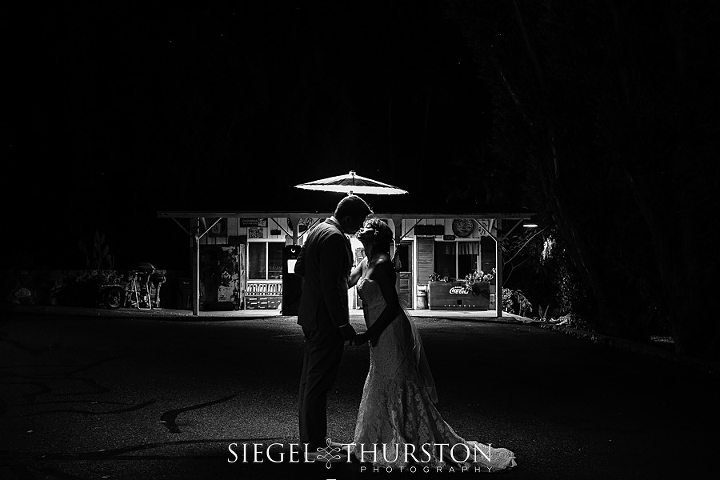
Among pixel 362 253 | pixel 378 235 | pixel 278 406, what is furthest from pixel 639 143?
pixel 362 253

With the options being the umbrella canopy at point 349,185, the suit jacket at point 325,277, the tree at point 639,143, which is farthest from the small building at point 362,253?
the suit jacket at point 325,277

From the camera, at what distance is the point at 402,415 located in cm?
657

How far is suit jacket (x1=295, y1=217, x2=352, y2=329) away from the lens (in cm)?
648

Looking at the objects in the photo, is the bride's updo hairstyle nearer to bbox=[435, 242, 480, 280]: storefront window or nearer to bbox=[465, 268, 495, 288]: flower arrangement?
bbox=[465, 268, 495, 288]: flower arrangement

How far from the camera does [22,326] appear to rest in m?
18.2

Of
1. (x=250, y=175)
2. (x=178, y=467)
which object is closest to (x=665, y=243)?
(x=178, y=467)

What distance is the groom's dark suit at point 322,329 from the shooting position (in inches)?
256

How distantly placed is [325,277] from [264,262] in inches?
779

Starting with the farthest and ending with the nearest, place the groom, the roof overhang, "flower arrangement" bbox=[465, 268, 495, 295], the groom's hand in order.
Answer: "flower arrangement" bbox=[465, 268, 495, 295], the roof overhang, the groom, the groom's hand

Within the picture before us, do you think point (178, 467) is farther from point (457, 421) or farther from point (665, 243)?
point (665, 243)

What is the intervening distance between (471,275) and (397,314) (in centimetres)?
1971

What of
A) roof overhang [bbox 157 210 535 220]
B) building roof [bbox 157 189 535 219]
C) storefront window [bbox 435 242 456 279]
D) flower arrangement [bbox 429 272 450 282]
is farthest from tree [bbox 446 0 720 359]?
storefront window [bbox 435 242 456 279]

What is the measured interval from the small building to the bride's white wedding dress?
17.4m

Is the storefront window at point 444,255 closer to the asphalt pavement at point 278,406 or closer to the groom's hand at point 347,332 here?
the asphalt pavement at point 278,406
